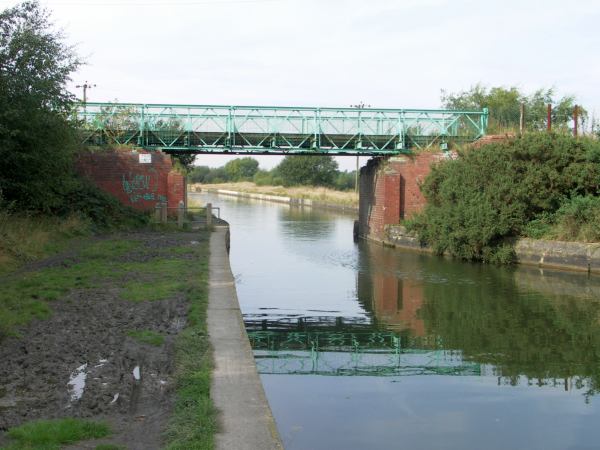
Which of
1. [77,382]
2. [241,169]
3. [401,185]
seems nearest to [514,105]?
[401,185]

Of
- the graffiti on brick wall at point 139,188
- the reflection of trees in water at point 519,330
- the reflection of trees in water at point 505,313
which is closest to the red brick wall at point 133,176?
the graffiti on brick wall at point 139,188

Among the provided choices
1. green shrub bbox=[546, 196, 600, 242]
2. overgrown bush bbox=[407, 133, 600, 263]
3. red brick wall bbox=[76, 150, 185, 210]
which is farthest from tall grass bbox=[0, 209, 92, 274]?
green shrub bbox=[546, 196, 600, 242]

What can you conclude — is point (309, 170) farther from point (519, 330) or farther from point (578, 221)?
point (519, 330)

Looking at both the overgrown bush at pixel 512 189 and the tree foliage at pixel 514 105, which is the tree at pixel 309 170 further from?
the overgrown bush at pixel 512 189

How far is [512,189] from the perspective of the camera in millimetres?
21141

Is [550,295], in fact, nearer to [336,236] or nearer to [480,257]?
[480,257]

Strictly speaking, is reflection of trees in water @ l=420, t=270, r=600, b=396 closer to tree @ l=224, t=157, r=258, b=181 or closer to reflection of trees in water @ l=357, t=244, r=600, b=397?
reflection of trees in water @ l=357, t=244, r=600, b=397

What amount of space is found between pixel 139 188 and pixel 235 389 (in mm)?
21364

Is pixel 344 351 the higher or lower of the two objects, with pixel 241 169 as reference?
lower

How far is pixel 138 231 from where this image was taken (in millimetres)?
23828

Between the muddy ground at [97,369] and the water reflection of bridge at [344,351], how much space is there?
5.08ft

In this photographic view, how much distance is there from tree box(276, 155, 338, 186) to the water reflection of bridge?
3077 inches

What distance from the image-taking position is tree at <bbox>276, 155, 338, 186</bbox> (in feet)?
295

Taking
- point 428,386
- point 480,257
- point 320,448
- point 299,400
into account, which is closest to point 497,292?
point 480,257
